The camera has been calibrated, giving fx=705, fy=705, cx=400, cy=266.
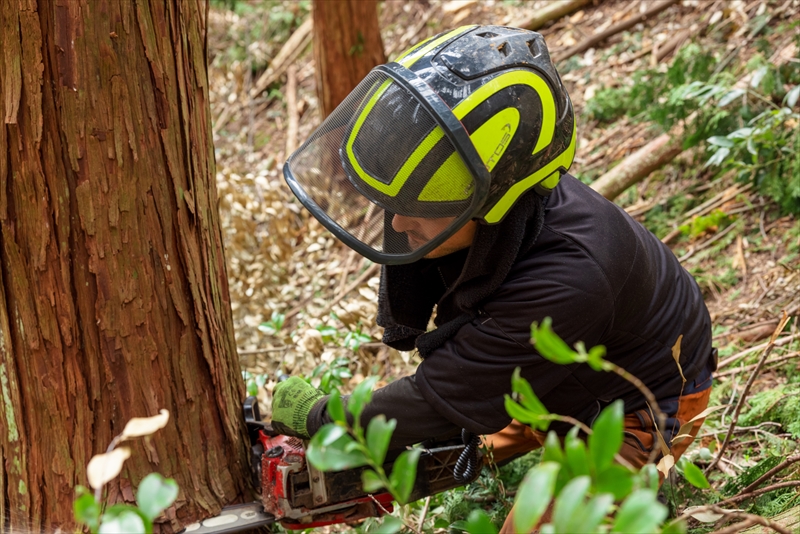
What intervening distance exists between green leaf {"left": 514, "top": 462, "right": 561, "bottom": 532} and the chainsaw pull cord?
5.26 ft

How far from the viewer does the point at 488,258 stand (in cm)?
205

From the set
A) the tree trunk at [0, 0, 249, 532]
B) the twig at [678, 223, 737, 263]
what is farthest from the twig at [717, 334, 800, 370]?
the tree trunk at [0, 0, 249, 532]

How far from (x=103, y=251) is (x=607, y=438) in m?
1.44

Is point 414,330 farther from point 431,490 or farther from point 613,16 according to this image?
point 613,16

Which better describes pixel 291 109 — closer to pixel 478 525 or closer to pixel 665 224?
pixel 665 224

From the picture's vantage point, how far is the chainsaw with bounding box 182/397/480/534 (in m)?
2.21

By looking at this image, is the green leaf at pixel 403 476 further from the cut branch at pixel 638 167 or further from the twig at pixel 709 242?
the cut branch at pixel 638 167

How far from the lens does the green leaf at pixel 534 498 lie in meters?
0.82

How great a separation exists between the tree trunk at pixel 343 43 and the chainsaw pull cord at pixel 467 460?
384cm

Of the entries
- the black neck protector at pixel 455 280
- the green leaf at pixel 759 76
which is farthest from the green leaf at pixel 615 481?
the green leaf at pixel 759 76

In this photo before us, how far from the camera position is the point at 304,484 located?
2.27 metres

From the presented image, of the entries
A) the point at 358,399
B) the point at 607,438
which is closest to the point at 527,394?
the point at 607,438

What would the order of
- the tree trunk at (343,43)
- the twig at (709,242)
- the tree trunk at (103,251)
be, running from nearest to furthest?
1. the tree trunk at (103,251)
2. the twig at (709,242)
3. the tree trunk at (343,43)

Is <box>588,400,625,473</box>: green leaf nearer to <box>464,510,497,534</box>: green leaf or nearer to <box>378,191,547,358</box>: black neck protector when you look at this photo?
<box>464,510,497,534</box>: green leaf
